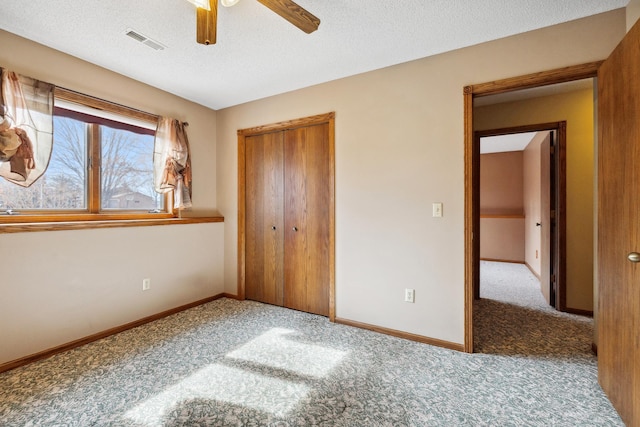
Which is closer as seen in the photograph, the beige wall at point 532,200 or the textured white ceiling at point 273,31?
the textured white ceiling at point 273,31

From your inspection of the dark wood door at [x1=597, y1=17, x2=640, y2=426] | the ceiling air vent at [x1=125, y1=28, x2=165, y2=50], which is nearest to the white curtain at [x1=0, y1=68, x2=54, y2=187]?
the ceiling air vent at [x1=125, y1=28, x2=165, y2=50]

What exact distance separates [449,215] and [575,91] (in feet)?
7.79

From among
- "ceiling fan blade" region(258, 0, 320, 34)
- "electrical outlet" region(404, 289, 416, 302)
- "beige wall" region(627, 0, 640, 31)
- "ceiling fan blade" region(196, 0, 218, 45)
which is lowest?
"electrical outlet" region(404, 289, 416, 302)

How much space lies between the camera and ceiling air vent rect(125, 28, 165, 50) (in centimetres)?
207

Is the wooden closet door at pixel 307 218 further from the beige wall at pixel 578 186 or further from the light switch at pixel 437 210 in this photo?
the beige wall at pixel 578 186

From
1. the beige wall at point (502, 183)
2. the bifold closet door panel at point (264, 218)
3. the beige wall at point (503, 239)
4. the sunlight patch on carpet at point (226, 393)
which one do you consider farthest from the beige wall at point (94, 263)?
the beige wall at point (502, 183)

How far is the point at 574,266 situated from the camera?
10.2 ft

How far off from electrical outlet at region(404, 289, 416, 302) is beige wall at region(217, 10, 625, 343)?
0.04 m

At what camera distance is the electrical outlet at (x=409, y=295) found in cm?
246

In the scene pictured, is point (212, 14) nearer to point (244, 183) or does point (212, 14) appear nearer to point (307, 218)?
point (307, 218)

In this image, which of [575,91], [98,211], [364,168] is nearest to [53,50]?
[98,211]

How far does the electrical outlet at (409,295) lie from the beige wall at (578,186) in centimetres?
204

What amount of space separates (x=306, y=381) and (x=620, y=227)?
201 centimetres

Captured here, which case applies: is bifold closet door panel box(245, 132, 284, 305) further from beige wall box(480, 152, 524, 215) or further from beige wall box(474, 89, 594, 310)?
beige wall box(480, 152, 524, 215)
